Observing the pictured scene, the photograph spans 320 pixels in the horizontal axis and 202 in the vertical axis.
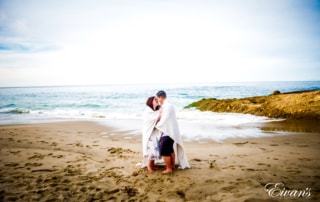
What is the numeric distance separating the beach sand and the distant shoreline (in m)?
6.14

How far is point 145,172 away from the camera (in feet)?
17.1

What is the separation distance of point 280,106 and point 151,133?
13428 mm

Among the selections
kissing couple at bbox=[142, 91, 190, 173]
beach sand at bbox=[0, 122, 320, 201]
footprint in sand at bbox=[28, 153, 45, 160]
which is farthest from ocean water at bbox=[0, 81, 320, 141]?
footprint in sand at bbox=[28, 153, 45, 160]

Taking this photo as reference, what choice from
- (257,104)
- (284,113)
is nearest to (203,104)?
(257,104)

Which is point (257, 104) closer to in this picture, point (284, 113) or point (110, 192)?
point (284, 113)

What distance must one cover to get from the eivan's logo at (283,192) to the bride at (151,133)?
2490 mm

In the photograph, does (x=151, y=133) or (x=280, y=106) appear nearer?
(x=151, y=133)

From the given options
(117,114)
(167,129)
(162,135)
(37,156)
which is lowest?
(117,114)

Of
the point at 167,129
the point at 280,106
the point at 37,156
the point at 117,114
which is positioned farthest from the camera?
the point at 117,114

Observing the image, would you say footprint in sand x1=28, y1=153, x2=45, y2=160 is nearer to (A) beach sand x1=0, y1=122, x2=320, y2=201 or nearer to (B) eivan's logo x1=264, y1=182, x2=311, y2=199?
(A) beach sand x1=0, y1=122, x2=320, y2=201

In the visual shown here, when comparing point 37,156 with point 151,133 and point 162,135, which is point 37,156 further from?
point 162,135

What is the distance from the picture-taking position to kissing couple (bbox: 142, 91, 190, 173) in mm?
5043

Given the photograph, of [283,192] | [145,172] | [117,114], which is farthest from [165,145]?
[117,114]

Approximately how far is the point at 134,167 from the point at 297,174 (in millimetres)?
3974
